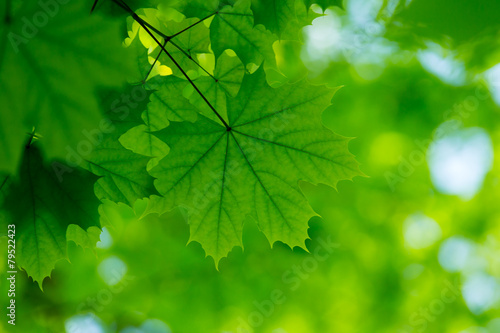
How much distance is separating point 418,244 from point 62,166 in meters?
9.56

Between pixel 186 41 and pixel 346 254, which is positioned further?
pixel 346 254

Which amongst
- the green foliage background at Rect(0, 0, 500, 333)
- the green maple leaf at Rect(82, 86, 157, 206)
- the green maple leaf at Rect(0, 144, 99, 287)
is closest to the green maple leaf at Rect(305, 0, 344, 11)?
the green maple leaf at Rect(82, 86, 157, 206)

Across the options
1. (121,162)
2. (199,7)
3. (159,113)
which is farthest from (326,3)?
(121,162)

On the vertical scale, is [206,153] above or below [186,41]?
below

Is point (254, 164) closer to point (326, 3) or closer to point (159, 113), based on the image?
point (159, 113)

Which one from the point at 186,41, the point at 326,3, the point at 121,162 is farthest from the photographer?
the point at 186,41

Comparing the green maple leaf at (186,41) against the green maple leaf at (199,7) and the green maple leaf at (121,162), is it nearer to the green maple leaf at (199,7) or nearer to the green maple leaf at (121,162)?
the green maple leaf at (199,7)

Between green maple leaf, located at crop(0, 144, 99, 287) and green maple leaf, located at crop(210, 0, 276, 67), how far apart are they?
0.98m

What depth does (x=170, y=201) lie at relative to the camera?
2.15 m

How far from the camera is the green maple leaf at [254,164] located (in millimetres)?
2098

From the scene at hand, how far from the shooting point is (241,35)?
2.27m

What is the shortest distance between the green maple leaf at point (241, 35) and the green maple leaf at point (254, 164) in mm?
295

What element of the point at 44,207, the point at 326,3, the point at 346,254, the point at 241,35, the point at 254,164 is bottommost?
the point at 44,207

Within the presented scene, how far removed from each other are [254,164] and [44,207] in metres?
1.04
